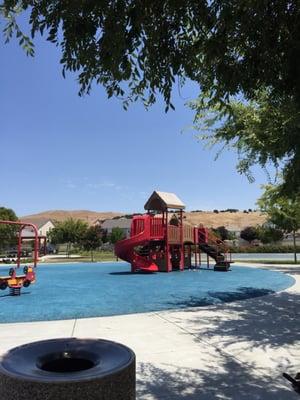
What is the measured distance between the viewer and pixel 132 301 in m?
14.1

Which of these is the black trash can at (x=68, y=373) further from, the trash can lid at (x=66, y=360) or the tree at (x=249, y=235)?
the tree at (x=249, y=235)

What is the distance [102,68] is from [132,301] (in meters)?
10.9

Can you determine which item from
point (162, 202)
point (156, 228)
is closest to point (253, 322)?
point (156, 228)

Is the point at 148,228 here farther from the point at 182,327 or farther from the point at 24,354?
the point at 24,354

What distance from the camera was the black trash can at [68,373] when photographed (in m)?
2.97

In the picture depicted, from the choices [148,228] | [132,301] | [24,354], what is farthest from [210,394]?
[148,228]

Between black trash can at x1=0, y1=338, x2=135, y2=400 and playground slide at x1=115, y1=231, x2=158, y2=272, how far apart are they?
72.8 ft

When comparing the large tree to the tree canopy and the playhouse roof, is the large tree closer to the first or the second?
the tree canopy

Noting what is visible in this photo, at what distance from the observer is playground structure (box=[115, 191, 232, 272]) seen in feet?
87.5

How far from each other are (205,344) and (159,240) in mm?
19594

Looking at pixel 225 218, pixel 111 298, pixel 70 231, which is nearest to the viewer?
pixel 111 298

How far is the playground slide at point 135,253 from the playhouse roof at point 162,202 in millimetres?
2832

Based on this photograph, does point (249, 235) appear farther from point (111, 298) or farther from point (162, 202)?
point (111, 298)

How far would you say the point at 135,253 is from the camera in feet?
89.9
